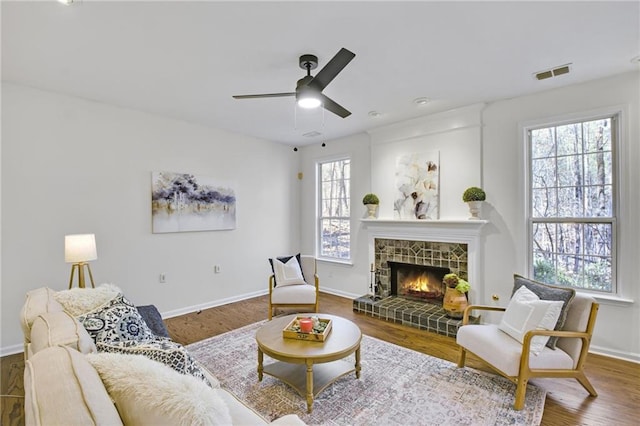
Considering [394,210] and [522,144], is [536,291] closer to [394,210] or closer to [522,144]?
[522,144]

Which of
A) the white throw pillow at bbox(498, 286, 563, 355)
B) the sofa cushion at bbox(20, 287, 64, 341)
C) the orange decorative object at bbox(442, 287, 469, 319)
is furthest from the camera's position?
the orange decorative object at bbox(442, 287, 469, 319)

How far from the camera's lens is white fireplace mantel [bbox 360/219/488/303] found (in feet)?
12.2

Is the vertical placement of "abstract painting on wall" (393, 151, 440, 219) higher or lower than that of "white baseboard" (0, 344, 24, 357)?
higher

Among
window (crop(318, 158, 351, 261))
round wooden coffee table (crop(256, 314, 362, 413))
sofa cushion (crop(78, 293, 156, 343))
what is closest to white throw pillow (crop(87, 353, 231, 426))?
sofa cushion (crop(78, 293, 156, 343))

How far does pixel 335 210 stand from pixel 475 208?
2477 millimetres

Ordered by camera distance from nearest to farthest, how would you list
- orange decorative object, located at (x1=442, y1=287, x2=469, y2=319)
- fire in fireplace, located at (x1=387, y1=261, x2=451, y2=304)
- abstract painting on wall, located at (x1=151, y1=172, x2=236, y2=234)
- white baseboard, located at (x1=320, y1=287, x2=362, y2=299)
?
orange decorative object, located at (x1=442, y1=287, x2=469, y2=319) → abstract painting on wall, located at (x1=151, y1=172, x2=236, y2=234) → fire in fireplace, located at (x1=387, y1=261, x2=451, y2=304) → white baseboard, located at (x1=320, y1=287, x2=362, y2=299)

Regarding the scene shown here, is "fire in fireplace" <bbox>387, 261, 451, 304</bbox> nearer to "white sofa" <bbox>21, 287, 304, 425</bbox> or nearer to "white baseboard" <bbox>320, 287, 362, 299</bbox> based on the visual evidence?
"white baseboard" <bbox>320, 287, 362, 299</bbox>

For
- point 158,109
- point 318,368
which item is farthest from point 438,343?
point 158,109

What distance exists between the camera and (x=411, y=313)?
12.4 ft

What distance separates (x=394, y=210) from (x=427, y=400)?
2742 millimetres

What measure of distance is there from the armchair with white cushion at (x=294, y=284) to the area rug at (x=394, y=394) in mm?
1010

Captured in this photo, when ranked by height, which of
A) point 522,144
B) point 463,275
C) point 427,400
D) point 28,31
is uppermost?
point 28,31

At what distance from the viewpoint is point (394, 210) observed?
4555 mm

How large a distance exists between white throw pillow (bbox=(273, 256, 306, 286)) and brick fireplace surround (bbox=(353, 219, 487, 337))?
958 mm
